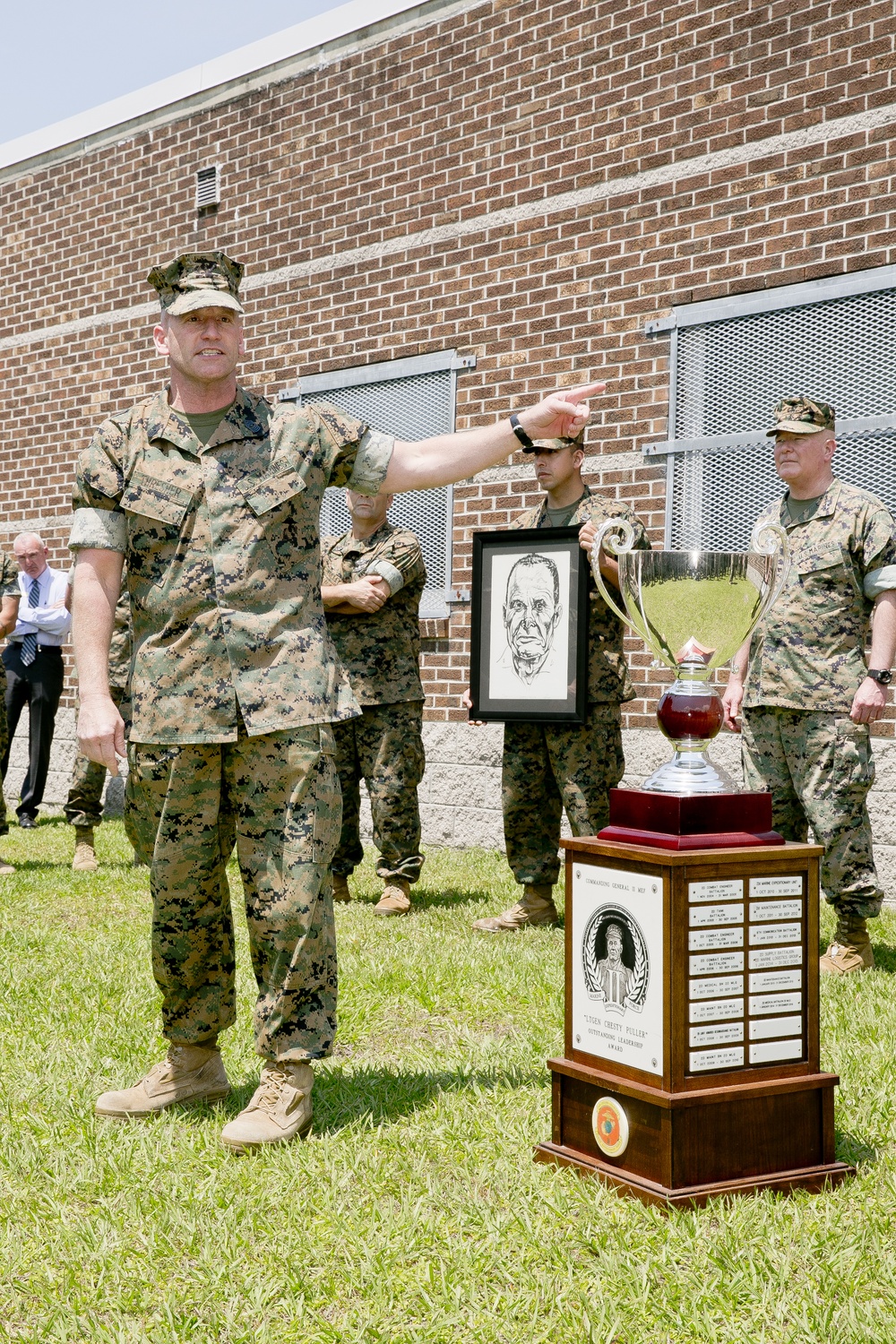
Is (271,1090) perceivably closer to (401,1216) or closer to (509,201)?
(401,1216)

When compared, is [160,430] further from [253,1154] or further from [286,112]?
[286,112]

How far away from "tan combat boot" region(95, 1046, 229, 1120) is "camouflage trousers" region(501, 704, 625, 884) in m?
2.64

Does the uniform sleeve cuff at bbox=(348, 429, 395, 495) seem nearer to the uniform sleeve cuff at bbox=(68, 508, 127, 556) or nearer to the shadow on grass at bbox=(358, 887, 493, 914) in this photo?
the uniform sleeve cuff at bbox=(68, 508, 127, 556)

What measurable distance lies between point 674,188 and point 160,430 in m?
5.28

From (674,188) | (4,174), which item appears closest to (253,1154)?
(674,188)

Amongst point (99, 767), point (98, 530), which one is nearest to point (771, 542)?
point (98, 530)

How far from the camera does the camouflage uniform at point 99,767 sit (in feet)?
26.6

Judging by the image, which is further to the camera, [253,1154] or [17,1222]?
[253,1154]

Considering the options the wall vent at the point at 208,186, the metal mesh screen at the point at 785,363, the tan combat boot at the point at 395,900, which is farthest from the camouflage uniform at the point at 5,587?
the metal mesh screen at the point at 785,363

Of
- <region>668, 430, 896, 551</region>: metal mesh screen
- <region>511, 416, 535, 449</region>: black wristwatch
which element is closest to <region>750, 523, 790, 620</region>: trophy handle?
<region>511, 416, 535, 449</region>: black wristwatch

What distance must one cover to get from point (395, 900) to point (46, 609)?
529 cm

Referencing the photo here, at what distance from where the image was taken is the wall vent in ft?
35.9

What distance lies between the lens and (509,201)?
8852 millimetres

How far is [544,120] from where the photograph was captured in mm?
8633
